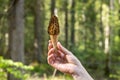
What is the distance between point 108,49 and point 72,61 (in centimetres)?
2762

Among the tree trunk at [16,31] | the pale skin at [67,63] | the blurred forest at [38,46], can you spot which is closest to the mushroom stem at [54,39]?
the pale skin at [67,63]

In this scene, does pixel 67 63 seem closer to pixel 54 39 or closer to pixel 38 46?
pixel 54 39

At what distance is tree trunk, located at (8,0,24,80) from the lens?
10641 mm

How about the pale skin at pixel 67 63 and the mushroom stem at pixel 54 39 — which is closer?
the mushroom stem at pixel 54 39

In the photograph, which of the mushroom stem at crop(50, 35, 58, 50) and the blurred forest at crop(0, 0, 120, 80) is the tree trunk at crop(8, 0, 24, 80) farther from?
the mushroom stem at crop(50, 35, 58, 50)

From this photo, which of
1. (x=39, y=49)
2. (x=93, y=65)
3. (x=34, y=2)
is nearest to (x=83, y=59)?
(x=93, y=65)

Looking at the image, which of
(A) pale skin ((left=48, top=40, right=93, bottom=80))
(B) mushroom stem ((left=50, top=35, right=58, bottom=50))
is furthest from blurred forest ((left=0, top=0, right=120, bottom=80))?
(B) mushroom stem ((left=50, top=35, right=58, bottom=50))

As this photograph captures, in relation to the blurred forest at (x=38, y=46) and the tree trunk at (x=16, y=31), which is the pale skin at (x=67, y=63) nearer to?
the blurred forest at (x=38, y=46)

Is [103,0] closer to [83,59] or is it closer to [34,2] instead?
[83,59]

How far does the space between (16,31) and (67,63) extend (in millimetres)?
7896

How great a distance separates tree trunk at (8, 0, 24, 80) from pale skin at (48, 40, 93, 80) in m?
7.72

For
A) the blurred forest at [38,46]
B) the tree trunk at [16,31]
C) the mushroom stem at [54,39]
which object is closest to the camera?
the mushroom stem at [54,39]

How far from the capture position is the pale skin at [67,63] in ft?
9.37

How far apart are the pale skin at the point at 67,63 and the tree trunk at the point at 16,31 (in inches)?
304
